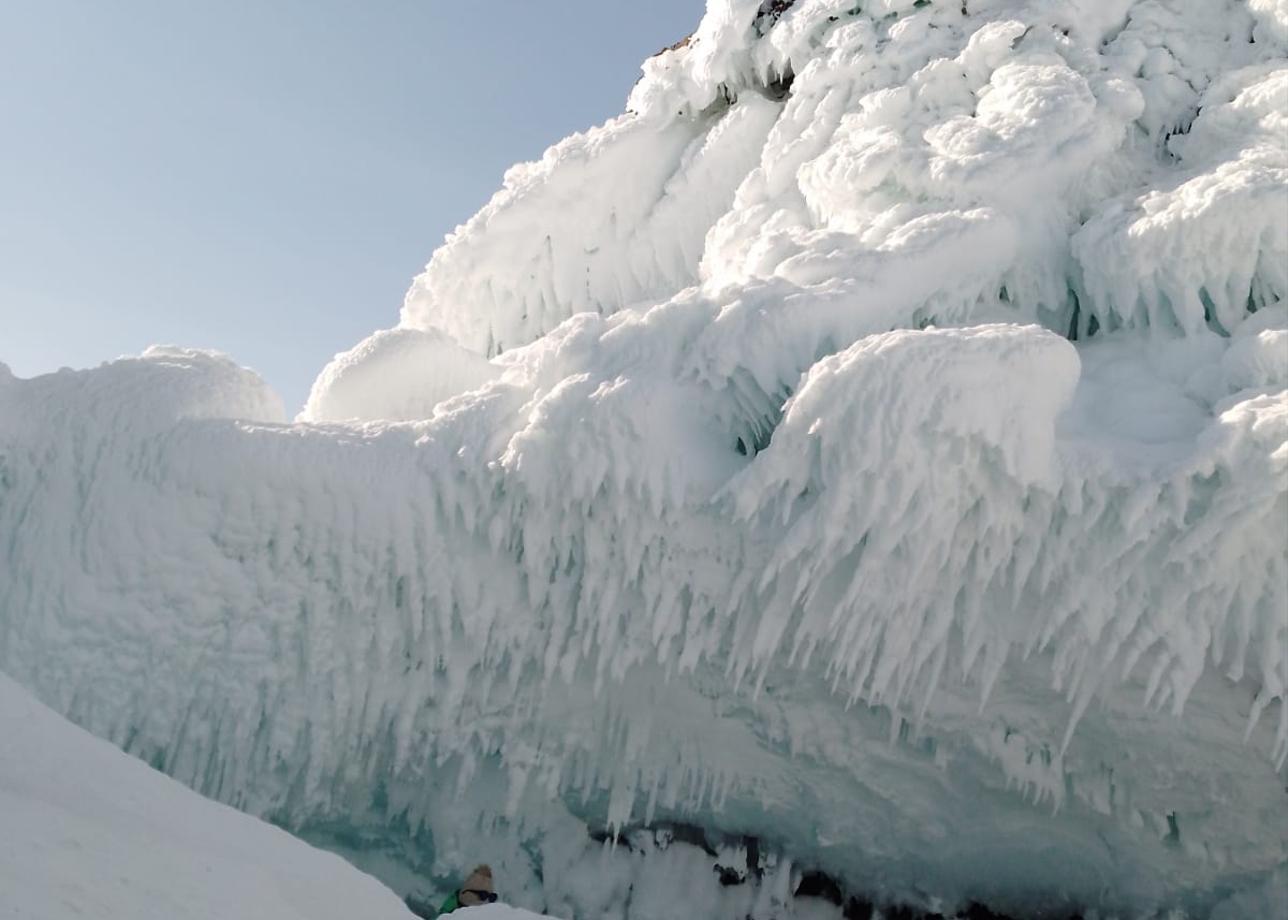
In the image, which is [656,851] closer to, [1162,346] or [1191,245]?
[1162,346]

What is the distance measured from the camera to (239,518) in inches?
252

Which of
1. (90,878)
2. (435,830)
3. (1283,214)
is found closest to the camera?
(90,878)

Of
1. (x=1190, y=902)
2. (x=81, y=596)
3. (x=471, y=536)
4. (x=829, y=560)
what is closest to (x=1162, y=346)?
(x=829, y=560)

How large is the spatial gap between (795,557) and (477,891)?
287 cm

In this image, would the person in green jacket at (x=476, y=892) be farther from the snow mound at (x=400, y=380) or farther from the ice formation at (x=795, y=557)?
the snow mound at (x=400, y=380)

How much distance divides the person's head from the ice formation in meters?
1.05

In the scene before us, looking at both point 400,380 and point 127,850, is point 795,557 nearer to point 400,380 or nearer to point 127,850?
point 400,380

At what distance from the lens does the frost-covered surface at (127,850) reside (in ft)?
6.10

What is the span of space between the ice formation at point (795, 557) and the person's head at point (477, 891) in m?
1.05

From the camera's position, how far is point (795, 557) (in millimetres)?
5809

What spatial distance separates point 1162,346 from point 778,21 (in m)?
5.94

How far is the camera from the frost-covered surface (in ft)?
6.10

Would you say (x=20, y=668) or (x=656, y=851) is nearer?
(x=20, y=668)

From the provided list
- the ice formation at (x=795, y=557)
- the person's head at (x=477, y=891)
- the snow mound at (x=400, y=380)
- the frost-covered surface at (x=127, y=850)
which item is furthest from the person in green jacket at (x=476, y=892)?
the snow mound at (x=400, y=380)
